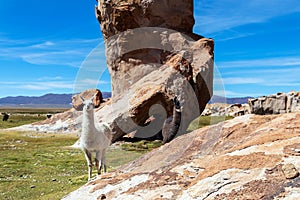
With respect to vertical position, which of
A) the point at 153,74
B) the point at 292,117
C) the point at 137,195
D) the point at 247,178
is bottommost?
the point at 137,195

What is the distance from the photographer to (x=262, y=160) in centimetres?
673

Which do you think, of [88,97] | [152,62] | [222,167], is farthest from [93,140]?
[88,97]

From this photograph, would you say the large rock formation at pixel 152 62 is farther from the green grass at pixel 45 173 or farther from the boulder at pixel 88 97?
the green grass at pixel 45 173

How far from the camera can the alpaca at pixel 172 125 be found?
35.7 meters

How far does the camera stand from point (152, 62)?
48.2 meters

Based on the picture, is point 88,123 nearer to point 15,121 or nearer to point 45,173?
point 45,173

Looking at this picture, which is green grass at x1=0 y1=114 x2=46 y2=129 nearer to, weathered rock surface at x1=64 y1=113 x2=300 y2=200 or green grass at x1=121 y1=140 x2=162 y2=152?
green grass at x1=121 y1=140 x2=162 y2=152

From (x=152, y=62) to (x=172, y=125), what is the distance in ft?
46.0

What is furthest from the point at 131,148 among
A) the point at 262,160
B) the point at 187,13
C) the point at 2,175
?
the point at 262,160

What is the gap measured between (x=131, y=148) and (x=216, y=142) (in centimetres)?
2600

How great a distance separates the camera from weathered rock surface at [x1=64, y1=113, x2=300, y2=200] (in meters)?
6.14

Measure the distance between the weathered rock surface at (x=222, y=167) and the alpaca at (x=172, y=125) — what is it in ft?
78.8

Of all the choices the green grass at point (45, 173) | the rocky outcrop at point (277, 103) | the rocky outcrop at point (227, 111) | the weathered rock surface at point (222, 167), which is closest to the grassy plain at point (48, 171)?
the green grass at point (45, 173)

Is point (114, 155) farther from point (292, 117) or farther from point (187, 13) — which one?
point (187, 13)
